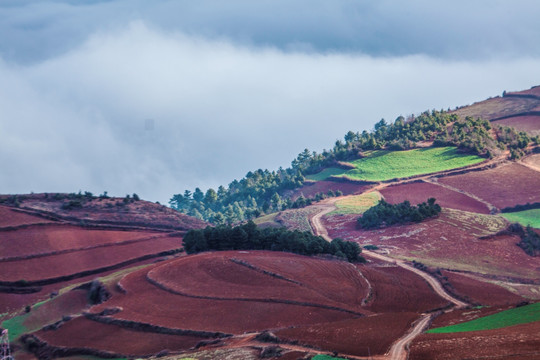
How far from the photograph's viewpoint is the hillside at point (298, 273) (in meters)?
47.2

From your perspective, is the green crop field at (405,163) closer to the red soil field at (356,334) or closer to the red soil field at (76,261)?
the red soil field at (76,261)

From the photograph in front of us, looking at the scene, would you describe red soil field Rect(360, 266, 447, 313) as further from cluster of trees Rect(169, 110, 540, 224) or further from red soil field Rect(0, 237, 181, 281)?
cluster of trees Rect(169, 110, 540, 224)

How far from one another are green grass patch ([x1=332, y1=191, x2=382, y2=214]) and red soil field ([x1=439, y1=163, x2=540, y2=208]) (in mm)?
14775

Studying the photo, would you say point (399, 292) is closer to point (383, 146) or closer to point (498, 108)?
point (383, 146)

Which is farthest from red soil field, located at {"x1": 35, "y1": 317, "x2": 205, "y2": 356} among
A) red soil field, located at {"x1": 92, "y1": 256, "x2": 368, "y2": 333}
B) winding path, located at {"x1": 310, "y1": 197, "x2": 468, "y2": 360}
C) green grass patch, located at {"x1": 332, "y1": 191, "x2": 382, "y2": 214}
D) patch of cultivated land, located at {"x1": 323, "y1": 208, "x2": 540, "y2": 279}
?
green grass patch, located at {"x1": 332, "y1": 191, "x2": 382, "y2": 214}

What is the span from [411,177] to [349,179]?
49.3ft

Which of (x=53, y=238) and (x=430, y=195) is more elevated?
(x=53, y=238)

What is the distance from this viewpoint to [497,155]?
444 feet

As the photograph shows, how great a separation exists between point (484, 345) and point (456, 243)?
54189 millimetres

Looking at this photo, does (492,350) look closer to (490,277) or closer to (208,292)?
(208,292)

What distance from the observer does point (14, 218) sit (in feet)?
295

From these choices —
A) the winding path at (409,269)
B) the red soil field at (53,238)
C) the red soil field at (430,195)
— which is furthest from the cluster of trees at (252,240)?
the red soil field at (430,195)

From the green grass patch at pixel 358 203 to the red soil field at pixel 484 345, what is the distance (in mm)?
72399

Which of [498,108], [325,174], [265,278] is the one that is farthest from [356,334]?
[498,108]
